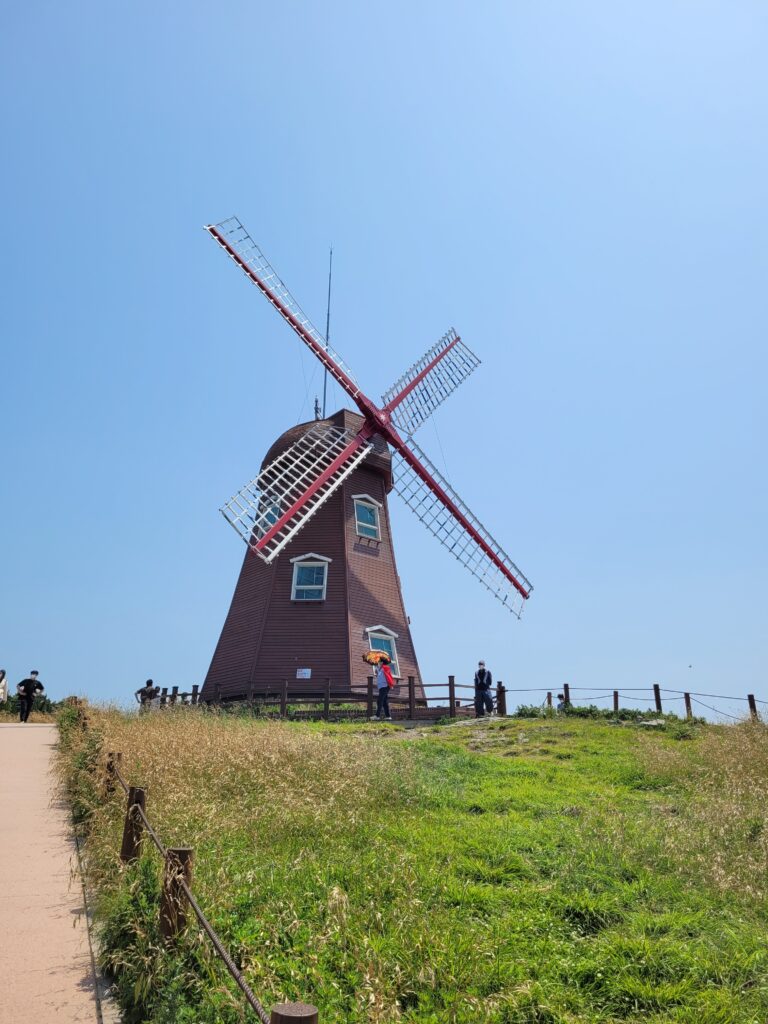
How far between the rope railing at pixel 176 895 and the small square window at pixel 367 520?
14.4 metres

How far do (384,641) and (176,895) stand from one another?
16485 millimetres

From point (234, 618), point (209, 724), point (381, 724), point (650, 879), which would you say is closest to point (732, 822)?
point (650, 879)

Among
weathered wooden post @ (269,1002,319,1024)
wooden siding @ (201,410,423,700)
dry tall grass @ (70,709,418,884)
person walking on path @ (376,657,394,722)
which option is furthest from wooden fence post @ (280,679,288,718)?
weathered wooden post @ (269,1002,319,1024)

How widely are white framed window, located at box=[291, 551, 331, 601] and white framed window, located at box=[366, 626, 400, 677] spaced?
1634 millimetres

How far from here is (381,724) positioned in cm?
1666

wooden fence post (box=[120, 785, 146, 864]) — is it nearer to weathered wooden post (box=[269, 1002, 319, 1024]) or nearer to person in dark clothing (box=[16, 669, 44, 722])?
weathered wooden post (box=[269, 1002, 319, 1024])

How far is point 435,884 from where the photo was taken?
5469 mm

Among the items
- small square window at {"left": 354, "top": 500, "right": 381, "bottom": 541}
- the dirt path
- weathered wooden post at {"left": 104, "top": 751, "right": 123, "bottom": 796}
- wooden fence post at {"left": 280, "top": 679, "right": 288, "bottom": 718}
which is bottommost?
the dirt path

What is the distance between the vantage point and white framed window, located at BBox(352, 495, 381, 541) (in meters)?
21.5

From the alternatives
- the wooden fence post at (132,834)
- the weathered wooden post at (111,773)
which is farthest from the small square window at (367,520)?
the wooden fence post at (132,834)

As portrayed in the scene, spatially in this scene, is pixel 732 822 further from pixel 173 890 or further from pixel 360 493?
pixel 360 493

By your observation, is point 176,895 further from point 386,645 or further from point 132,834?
point 386,645

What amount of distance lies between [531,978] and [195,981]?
1.85 meters

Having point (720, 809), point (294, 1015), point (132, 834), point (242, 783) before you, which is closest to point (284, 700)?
point (242, 783)
